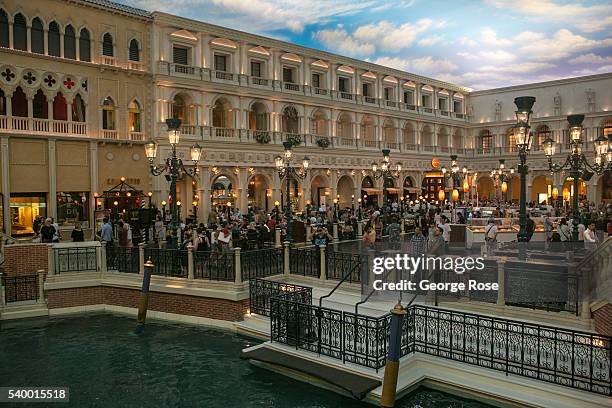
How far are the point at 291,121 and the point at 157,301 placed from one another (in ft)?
72.2

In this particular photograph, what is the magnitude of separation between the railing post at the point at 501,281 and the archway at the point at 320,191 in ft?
82.8

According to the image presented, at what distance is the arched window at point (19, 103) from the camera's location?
23.5m

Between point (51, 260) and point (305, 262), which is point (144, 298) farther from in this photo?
point (305, 262)

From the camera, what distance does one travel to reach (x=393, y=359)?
8133 mm

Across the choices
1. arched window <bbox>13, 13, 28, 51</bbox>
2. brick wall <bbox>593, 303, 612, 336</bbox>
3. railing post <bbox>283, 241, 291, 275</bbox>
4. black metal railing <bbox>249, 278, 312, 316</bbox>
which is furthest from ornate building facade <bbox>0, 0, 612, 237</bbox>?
brick wall <bbox>593, 303, 612, 336</bbox>

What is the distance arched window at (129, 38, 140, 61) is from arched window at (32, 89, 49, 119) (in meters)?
4.98

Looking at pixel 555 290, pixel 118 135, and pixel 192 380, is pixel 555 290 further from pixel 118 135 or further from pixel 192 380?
pixel 118 135

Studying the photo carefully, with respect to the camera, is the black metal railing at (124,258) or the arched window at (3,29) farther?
the arched window at (3,29)

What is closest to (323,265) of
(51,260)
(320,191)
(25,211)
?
(51,260)

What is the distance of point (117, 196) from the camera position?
2488cm

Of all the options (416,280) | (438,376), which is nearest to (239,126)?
(416,280)

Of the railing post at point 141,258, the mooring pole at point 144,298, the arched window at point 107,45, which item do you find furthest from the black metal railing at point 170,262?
the arched window at point 107,45

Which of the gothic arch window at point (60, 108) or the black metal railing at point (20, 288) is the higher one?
the gothic arch window at point (60, 108)

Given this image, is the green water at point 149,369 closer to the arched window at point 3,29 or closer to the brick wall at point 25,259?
the brick wall at point 25,259
